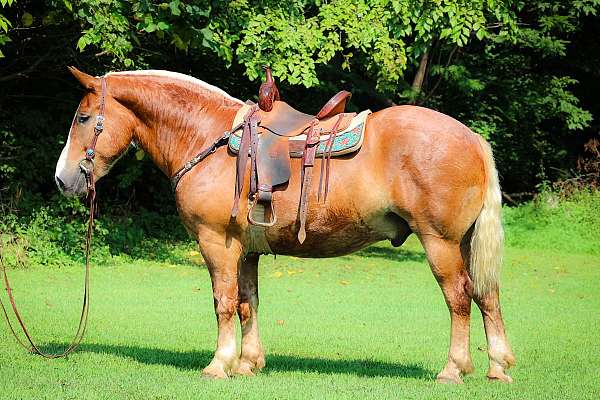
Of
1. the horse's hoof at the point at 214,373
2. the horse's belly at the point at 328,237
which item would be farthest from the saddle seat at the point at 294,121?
the horse's hoof at the point at 214,373

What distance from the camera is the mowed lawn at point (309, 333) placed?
21.8ft

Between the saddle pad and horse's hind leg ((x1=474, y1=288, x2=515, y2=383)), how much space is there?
156 centimetres

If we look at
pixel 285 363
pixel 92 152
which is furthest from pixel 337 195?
pixel 92 152

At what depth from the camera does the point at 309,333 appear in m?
10.1

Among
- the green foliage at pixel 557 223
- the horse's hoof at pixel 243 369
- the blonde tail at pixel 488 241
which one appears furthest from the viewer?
the green foliage at pixel 557 223

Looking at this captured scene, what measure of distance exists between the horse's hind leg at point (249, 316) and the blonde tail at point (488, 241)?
1892mm

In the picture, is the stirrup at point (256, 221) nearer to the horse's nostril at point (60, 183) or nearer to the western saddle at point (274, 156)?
the western saddle at point (274, 156)

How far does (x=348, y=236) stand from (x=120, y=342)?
3.28 metres

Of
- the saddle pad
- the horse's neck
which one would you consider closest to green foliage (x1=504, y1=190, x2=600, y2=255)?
the saddle pad

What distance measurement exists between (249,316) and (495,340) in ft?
6.78

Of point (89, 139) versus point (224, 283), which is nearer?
point (224, 283)

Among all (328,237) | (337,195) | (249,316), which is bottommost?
(249,316)

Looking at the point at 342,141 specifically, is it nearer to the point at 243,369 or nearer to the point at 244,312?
the point at 244,312

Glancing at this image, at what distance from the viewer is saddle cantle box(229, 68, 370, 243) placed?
6941 millimetres
